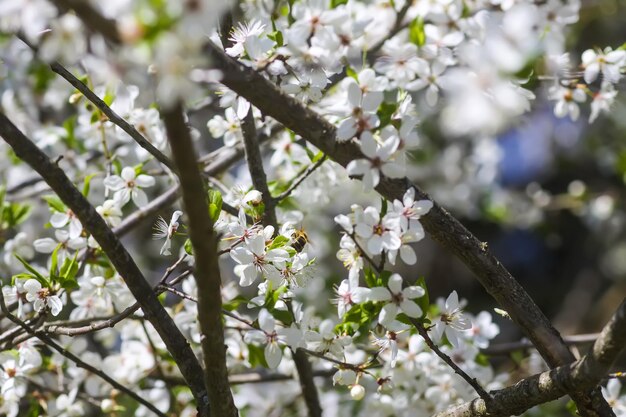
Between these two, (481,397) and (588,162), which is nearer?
(481,397)

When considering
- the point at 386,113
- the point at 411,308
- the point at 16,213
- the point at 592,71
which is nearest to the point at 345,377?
the point at 411,308

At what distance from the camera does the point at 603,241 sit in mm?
4480

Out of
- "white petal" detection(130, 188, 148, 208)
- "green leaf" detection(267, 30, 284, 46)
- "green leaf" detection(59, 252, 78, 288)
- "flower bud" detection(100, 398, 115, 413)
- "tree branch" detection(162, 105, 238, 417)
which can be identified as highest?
"white petal" detection(130, 188, 148, 208)

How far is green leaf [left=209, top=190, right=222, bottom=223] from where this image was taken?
1261mm

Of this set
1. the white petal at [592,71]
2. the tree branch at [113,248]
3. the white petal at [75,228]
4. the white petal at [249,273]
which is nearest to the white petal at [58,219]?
the white petal at [75,228]

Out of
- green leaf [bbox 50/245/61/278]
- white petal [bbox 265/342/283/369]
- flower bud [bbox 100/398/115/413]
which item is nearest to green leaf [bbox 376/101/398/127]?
white petal [bbox 265/342/283/369]

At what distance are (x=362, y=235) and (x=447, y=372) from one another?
2.28ft

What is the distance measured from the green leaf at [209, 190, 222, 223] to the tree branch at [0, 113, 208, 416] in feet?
0.50

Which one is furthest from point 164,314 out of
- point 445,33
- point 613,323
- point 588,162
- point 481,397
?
point 588,162

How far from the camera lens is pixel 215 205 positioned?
1271 mm

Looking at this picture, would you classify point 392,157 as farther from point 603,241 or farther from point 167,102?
point 603,241

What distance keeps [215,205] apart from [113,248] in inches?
7.4

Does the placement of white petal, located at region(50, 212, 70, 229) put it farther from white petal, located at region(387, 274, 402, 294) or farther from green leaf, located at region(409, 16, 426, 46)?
green leaf, located at region(409, 16, 426, 46)

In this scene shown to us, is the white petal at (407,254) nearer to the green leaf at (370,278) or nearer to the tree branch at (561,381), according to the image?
the green leaf at (370,278)
